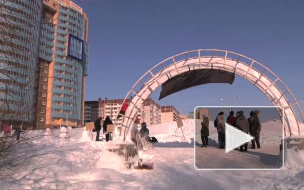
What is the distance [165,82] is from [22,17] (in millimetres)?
8661

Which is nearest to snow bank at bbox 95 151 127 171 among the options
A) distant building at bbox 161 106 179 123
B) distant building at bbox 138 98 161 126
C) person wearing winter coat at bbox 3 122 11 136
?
person wearing winter coat at bbox 3 122 11 136

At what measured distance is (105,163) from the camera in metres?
12.2

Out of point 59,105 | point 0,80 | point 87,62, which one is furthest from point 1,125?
point 87,62

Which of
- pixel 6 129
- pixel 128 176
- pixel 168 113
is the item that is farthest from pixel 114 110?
pixel 6 129

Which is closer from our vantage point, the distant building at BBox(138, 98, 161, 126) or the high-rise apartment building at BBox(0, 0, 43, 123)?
the high-rise apartment building at BBox(0, 0, 43, 123)

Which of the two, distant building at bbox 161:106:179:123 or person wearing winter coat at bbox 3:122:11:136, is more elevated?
distant building at bbox 161:106:179:123

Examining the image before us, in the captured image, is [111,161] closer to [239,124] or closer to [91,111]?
[239,124]

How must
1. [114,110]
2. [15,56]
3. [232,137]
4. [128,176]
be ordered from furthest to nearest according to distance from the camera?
1. [114,110]
2. [128,176]
3. [232,137]
4. [15,56]

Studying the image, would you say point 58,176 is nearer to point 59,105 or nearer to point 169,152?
point 169,152

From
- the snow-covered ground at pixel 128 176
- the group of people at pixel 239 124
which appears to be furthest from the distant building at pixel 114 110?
the group of people at pixel 239 124

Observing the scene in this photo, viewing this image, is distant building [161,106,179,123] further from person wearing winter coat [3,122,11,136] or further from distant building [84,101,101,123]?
person wearing winter coat [3,122,11,136]

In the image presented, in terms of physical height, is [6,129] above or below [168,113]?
below

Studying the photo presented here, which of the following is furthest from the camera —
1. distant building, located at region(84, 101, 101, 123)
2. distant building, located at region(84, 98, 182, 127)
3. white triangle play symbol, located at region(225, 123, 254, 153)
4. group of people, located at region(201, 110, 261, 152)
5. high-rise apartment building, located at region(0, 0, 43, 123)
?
distant building, located at region(84, 98, 182, 127)

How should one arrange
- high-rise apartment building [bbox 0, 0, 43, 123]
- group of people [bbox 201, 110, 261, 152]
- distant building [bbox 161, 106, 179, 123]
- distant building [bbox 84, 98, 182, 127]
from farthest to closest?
distant building [bbox 161, 106, 179, 123], distant building [bbox 84, 98, 182, 127], group of people [bbox 201, 110, 261, 152], high-rise apartment building [bbox 0, 0, 43, 123]
